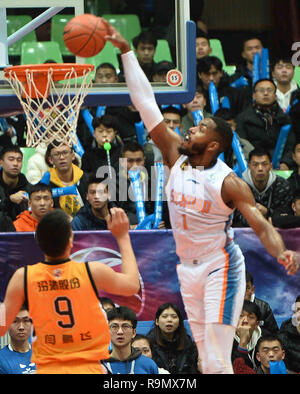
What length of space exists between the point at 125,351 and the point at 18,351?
905 millimetres

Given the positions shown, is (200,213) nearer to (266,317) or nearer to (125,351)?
(125,351)

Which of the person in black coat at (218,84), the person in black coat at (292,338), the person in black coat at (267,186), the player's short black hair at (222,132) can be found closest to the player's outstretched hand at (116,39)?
the player's short black hair at (222,132)

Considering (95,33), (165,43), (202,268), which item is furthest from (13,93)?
(165,43)

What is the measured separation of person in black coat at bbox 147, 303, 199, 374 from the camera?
756 cm

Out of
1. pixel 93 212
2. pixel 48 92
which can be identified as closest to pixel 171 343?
pixel 93 212

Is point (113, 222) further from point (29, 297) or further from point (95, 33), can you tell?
point (95, 33)

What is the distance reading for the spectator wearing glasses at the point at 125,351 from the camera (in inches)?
281

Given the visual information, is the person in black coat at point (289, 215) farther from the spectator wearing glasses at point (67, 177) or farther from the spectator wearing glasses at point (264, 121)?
the spectator wearing glasses at point (67, 177)

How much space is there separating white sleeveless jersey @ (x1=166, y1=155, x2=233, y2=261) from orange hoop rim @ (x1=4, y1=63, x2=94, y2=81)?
143cm

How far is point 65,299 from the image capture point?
510cm

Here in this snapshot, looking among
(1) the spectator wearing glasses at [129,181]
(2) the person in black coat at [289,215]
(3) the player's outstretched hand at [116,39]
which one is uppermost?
(3) the player's outstretched hand at [116,39]

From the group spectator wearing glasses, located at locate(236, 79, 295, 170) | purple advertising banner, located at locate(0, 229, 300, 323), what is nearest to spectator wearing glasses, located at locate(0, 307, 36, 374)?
purple advertising banner, located at locate(0, 229, 300, 323)

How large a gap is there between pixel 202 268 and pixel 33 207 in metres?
2.51

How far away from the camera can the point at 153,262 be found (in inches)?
309
